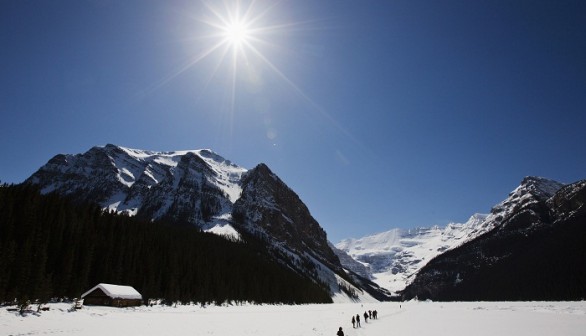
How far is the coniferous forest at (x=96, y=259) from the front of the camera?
171 ft

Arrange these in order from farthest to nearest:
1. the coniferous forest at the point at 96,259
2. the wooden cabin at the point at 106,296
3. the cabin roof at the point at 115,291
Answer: the cabin roof at the point at 115,291, the wooden cabin at the point at 106,296, the coniferous forest at the point at 96,259

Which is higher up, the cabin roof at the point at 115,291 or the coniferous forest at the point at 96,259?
the coniferous forest at the point at 96,259

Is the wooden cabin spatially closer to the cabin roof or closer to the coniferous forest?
the cabin roof

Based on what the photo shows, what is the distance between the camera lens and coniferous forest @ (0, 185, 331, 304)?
171 ft

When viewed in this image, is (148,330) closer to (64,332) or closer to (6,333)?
(64,332)

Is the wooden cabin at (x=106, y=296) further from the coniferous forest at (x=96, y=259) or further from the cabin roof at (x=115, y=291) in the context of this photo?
the coniferous forest at (x=96, y=259)

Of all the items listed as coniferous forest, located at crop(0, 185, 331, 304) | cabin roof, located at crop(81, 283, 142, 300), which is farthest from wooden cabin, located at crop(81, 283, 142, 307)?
coniferous forest, located at crop(0, 185, 331, 304)

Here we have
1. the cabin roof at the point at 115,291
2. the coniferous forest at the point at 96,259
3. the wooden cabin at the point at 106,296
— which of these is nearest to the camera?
the coniferous forest at the point at 96,259

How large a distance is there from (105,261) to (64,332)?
156 feet

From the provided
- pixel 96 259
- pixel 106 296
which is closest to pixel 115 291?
pixel 106 296

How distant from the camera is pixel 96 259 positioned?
238 feet

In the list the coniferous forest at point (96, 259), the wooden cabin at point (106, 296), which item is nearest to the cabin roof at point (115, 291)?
the wooden cabin at point (106, 296)

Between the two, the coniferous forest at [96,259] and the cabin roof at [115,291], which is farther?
the cabin roof at [115,291]

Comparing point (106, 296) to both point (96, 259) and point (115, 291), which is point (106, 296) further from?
point (96, 259)
